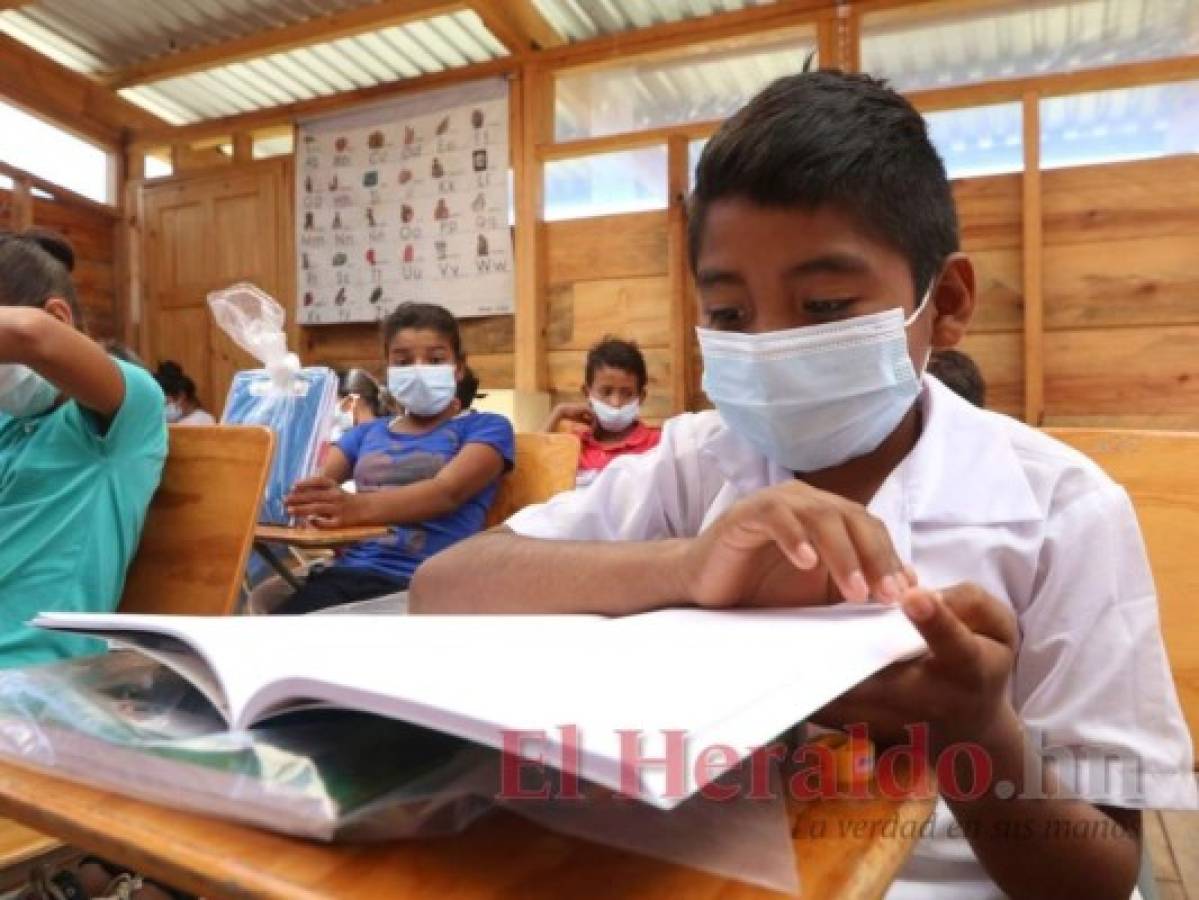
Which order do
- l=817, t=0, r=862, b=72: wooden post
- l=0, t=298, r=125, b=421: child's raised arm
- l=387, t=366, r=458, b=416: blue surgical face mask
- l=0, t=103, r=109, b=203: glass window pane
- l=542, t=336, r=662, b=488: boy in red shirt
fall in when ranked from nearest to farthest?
l=0, t=298, r=125, b=421: child's raised arm → l=387, t=366, r=458, b=416: blue surgical face mask → l=542, t=336, r=662, b=488: boy in red shirt → l=817, t=0, r=862, b=72: wooden post → l=0, t=103, r=109, b=203: glass window pane

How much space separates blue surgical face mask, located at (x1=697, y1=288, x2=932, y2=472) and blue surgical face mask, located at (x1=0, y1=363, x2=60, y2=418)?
3.32ft

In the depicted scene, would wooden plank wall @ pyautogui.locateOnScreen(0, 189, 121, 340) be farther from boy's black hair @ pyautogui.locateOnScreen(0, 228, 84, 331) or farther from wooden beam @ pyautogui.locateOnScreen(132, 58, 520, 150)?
boy's black hair @ pyautogui.locateOnScreen(0, 228, 84, 331)

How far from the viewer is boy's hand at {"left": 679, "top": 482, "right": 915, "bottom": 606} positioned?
1.44 feet

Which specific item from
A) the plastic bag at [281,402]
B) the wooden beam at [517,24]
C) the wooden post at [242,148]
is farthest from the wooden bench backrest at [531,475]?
the wooden post at [242,148]

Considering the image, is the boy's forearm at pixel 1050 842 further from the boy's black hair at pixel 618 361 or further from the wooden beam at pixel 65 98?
the wooden beam at pixel 65 98

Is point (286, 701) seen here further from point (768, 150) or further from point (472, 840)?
point (768, 150)

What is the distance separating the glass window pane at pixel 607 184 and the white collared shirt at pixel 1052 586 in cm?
324

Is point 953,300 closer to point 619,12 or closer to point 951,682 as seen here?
point 951,682

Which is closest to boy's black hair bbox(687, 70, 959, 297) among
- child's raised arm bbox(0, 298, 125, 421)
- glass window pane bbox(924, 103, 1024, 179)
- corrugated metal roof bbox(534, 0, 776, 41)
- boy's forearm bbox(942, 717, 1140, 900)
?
boy's forearm bbox(942, 717, 1140, 900)

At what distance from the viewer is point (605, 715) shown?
283 millimetres

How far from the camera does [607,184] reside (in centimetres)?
392

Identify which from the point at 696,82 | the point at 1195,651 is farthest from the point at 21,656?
the point at 696,82

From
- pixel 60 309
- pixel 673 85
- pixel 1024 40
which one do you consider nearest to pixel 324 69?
pixel 673 85

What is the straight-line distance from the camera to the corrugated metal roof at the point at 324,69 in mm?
4074
